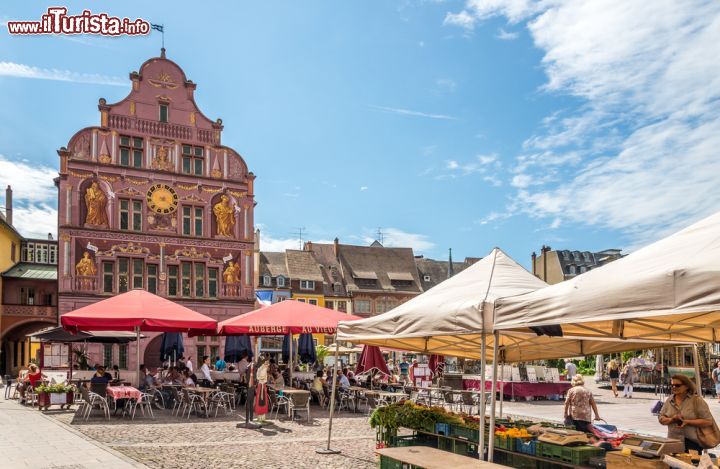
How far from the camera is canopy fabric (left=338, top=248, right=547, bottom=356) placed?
836 cm

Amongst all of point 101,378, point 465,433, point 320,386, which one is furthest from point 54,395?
point 465,433

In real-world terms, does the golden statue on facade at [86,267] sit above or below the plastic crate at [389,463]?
above

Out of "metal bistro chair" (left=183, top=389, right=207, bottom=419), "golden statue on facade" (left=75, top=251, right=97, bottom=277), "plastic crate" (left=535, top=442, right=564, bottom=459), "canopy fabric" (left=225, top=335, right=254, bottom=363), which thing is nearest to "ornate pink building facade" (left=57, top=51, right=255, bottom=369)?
"golden statue on facade" (left=75, top=251, right=97, bottom=277)

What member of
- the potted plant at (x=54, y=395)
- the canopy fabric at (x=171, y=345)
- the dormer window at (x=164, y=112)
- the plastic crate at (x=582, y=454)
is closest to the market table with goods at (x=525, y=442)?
the plastic crate at (x=582, y=454)

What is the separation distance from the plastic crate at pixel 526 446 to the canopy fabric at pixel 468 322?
1.47 m

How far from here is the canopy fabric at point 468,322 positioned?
8523 millimetres

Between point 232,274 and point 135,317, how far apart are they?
21.3m

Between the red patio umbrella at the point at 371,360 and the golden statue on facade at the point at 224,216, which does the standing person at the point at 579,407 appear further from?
the golden statue on facade at the point at 224,216

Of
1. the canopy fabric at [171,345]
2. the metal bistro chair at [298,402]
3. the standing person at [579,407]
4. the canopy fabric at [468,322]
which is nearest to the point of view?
the canopy fabric at [468,322]

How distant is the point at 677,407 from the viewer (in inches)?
316

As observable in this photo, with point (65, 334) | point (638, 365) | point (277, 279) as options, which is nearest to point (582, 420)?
point (65, 334)

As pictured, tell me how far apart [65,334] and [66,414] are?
514 centimetres

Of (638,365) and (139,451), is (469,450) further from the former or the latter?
(638,365)

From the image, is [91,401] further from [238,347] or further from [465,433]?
[465,433]
